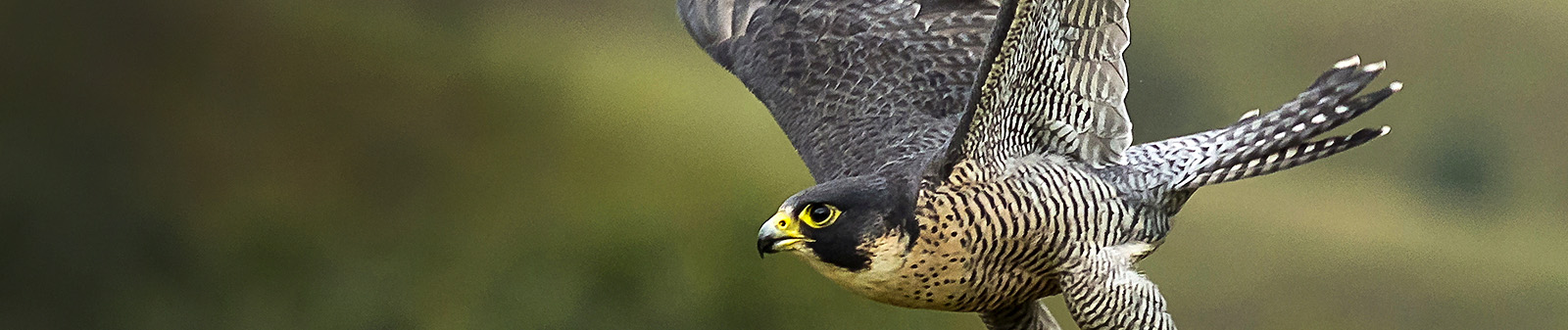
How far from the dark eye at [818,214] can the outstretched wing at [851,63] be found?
17.5 inches

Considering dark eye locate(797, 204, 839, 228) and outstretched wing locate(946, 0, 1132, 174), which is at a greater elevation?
outstretched wing locate(946, 0, 1132, 174)

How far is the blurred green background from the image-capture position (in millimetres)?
2133

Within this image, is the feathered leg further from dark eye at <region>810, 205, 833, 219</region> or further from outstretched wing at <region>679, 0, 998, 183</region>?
dark eye at <region>810, 205, 833, 219</region>

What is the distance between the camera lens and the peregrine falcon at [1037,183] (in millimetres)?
1306

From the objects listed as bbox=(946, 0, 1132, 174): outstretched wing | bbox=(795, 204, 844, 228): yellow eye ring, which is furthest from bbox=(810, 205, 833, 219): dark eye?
bbox=(946, 0, 1132, 174): outstretched wing

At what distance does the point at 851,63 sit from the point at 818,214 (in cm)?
66

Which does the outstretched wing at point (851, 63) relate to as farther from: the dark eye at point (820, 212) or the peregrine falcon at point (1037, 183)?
the dark eye at point (820, 212)

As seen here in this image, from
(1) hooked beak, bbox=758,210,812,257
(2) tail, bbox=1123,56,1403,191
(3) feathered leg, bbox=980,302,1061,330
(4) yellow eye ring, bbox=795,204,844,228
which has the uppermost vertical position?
(2) tail, bbox=1123,56,1403,191

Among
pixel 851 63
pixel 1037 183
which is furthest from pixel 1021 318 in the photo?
pixel 851 63

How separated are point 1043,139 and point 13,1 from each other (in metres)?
1.69

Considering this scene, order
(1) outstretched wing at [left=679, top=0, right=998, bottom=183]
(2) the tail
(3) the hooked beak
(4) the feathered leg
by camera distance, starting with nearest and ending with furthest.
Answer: (3) the hooked beak < (2) the tail < (4) the feathered leg < (1) outstretched wing at [left=679, top=0, right=998, bottom=183]

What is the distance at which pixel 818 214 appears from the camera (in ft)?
4.19

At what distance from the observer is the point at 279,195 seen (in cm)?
219

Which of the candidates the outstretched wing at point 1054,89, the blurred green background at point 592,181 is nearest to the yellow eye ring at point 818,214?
the outstretched wing at point 1054,89
